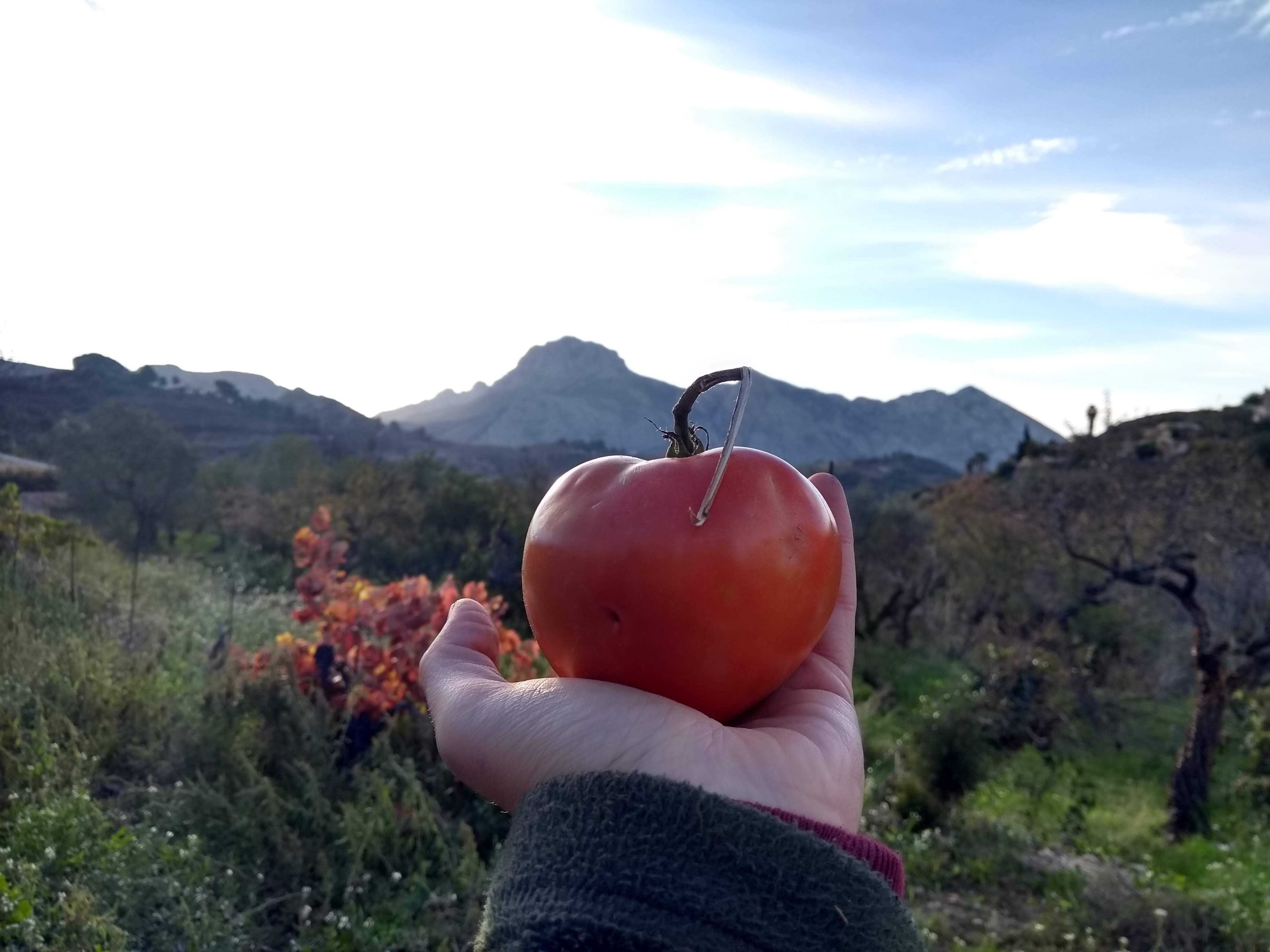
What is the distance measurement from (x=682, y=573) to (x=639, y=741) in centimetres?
25

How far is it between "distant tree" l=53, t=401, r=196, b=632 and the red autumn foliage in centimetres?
973

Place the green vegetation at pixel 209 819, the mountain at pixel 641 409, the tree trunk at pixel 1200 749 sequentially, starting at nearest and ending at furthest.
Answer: the green vegetation at pixel 209 819 → the tree trunk at pixel 1200 749 → the mountain at pixel 641 409

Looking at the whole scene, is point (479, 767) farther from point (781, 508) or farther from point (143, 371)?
point (143, 371)

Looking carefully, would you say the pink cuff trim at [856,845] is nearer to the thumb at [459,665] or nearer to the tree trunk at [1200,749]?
the thumb at [459,665]

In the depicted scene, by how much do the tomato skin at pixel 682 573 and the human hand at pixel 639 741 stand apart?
6 cm

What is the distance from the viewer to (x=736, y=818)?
115 centimetres

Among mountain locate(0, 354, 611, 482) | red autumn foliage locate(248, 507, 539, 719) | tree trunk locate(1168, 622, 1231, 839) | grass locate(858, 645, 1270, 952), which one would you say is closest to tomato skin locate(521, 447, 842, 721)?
red autumn foliage locate(248, 507, 539, 719)

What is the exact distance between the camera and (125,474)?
14250 mm

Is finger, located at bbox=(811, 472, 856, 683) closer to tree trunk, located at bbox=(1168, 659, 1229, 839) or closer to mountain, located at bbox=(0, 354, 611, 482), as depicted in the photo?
tree trunk, located at bbox=(1168, 659, 1229, 839)

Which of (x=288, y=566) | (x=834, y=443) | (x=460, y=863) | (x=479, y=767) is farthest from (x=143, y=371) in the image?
(x=834, y=443)

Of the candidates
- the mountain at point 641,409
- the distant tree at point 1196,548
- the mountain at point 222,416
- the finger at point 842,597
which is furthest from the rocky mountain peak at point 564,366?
the finger at point 842,597

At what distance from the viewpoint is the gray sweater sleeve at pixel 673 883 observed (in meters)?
1.06

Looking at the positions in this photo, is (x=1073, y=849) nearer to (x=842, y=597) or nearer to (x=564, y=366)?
(x=842, y=597)

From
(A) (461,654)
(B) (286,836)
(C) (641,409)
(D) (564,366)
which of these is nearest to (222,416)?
(C) (641,409)
